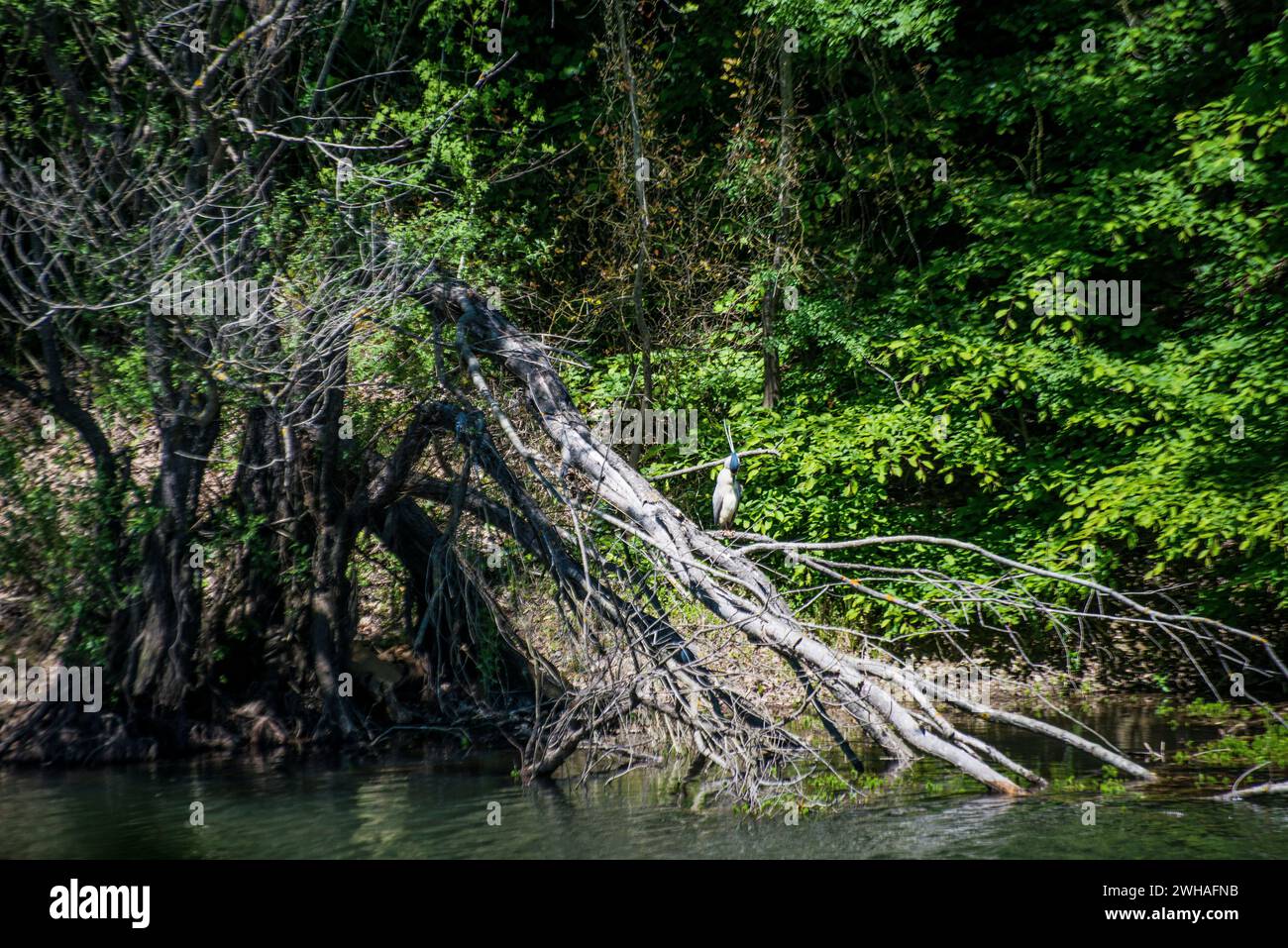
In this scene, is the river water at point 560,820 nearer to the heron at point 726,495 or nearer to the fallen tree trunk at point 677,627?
the fallen tree trunk at point 677,627

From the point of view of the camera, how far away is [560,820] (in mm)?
8289

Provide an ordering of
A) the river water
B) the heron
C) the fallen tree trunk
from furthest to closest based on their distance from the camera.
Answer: the heron
the fallen tree trunk
the river water

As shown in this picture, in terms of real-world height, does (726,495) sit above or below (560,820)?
above

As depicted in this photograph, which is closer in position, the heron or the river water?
the river water

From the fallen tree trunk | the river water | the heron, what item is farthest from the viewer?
the heron

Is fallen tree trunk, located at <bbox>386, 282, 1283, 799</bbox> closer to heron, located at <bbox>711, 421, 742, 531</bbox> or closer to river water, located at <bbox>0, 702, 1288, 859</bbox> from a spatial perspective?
river water, located at <bbox>0, 702, 1288, 859</bbox>

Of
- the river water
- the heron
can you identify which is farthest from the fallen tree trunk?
the heron

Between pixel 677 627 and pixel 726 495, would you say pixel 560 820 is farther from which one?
pixel 726 495

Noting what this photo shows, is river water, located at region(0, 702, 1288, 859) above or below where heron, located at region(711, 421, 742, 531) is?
below

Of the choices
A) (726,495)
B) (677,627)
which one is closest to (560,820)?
(677,627)

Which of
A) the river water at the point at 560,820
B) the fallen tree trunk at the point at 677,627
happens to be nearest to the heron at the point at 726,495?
the fallen tree trunk at the point at 677,627

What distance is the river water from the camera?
7.37 m

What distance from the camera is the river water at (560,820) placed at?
24.2 ft
